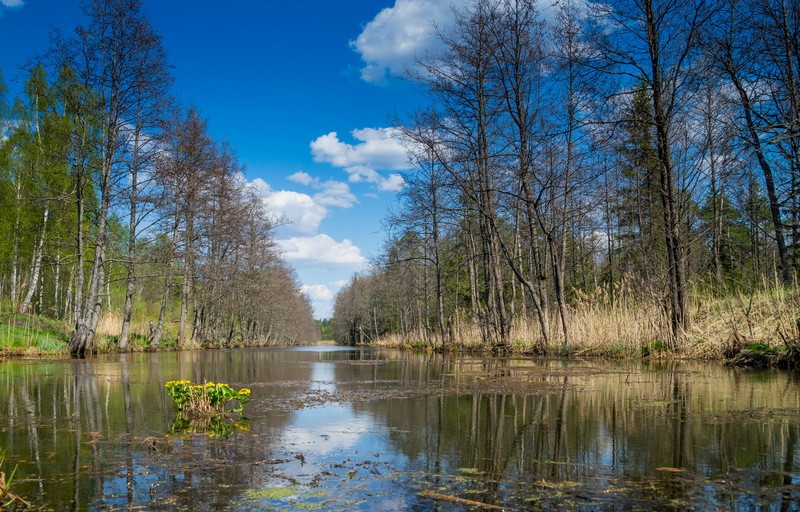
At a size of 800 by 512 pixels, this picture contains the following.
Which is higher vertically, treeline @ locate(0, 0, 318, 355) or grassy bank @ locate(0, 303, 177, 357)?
treeline @ locate(0, 0, 318, 355)

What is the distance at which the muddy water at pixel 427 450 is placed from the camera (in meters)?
2.73

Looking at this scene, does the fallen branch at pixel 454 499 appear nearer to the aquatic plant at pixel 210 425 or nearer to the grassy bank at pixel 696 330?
the aquatic plant at pixel 210 425

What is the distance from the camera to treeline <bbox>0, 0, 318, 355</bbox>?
60.3 feet

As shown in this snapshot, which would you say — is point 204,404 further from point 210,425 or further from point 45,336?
point 45,336

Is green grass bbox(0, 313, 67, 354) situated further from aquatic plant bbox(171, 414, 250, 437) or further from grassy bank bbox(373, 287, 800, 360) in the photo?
grassy bank bbox(373, 287, 800, 360)

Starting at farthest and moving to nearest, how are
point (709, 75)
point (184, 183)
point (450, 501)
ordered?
point (184, 183) → point (709, 75) → point (450, 501)

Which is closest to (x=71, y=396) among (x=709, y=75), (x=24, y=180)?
(x=709, y=75)

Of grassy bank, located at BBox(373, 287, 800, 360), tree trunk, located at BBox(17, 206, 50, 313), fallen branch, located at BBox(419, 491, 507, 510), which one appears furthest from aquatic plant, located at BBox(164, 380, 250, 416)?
tree trunk, located at BBox(17, 206, 50, 313)

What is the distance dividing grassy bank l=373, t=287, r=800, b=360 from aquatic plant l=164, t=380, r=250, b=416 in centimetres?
875

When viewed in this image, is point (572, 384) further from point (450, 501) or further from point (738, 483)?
point (450, 501)

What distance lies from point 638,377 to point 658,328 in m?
4.49

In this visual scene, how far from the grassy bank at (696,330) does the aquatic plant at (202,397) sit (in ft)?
28.7

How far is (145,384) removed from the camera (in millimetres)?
8570

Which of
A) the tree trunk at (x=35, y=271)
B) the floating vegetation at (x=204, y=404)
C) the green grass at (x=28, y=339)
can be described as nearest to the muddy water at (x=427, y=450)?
the floating vegetation at (x=204, y=404)
